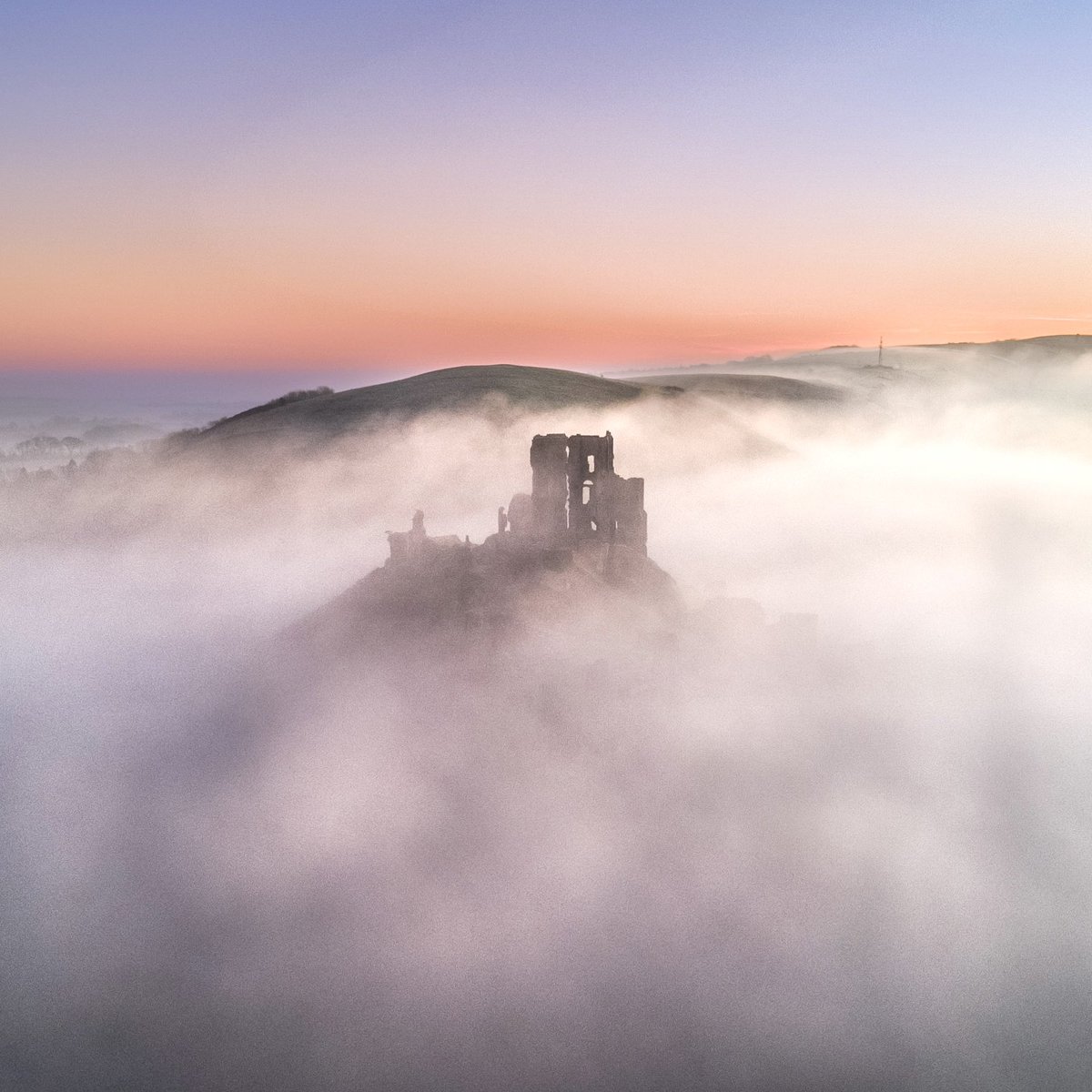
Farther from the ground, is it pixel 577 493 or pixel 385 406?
pixel 385 406

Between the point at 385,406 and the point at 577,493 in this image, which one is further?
the point at 385,406

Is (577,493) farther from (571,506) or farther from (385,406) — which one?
(385,406)

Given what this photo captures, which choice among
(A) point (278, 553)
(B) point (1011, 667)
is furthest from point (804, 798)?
(A) point (278, 553)

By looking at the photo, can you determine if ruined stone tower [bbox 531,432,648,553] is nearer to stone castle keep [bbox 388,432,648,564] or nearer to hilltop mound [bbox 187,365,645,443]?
stone castle keep [bbox 388,432,648,564]

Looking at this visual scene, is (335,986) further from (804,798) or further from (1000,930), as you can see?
(1000,930)

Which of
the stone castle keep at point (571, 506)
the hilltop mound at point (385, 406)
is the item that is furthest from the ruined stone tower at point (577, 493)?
the hilltop mound at point (385, 406)

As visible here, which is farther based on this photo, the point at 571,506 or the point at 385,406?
the point at 385,406

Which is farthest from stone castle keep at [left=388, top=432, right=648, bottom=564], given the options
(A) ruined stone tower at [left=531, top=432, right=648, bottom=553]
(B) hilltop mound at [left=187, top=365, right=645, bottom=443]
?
(B) hilltop mound at [left=187, top=365, right=645, bottom=443]

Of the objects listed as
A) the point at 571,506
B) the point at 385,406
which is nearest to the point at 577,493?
the point at 571,506

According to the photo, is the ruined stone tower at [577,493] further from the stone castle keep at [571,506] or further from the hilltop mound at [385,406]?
the hilltop mound at [385,406]
